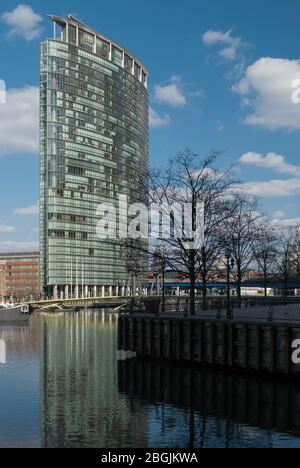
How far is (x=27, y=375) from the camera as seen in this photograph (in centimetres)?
3591

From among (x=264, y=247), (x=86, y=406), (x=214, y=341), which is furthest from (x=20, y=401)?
(x=264, y=247)

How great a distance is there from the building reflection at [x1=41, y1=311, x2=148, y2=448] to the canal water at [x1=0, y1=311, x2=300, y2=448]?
0.13 feet

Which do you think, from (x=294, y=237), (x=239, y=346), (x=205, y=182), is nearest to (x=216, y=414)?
(x=239, y=346)

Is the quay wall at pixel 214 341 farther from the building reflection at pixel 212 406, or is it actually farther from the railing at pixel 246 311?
the railing at pixel 246 311

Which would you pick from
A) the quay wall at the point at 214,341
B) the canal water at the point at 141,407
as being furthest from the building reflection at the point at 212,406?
the quay wall at the point at 214,341

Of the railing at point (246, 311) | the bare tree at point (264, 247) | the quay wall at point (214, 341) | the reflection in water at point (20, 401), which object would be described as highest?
the bare tree at point (264, 247)

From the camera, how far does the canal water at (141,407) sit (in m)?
20.5

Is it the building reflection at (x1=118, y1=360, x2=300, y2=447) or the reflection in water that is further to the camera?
the reflection in water

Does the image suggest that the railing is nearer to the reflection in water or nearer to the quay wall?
the quay wall

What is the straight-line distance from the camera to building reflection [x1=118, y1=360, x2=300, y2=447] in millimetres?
20734

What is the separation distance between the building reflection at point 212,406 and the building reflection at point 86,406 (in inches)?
33.7

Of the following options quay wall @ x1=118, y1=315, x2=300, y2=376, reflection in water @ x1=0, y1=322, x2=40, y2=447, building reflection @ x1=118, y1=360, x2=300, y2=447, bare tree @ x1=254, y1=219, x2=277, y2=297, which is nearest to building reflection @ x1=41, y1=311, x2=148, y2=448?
reflection in water @ x1=0, y1=322, x2=40, y2=447

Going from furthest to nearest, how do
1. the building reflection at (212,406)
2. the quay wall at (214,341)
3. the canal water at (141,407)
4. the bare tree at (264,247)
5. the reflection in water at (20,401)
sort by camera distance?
the bare tree at (264,247) → the quay wall at (214,341) → the reflection in water at (20,401) → the building reflection at (212,406) → the canal water at (141,407)

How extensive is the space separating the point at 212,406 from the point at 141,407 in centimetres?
325
